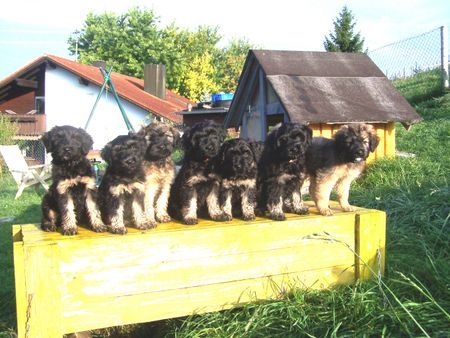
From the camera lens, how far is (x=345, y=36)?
36.5 m

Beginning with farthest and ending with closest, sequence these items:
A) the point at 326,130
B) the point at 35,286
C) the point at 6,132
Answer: the point at 6,132
the point at 326,130
the point at 35,286

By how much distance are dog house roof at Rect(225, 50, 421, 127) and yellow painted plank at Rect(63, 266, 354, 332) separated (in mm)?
5494

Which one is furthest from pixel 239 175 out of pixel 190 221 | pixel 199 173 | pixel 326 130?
pixel 326 130

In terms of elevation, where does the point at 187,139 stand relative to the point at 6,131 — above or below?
below

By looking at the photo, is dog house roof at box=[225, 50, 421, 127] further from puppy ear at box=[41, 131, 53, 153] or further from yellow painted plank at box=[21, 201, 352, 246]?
puppy ear at box=[41, 131, 53, 153]

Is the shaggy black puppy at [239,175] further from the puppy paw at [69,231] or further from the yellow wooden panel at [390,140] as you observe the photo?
the yellow wooden panel at [390,140]

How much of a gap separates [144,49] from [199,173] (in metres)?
49.9

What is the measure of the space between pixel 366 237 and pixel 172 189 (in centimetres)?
232

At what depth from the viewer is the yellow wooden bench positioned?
4066mm

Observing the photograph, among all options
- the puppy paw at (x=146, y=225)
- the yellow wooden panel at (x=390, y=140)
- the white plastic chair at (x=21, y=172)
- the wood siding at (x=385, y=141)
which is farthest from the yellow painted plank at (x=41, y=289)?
the white plastic chair at (x=21, y=172)

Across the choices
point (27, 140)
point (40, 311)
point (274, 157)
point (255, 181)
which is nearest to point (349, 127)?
point (274, 157)

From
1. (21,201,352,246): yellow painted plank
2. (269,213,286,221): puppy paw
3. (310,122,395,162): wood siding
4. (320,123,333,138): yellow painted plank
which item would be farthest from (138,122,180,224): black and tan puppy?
(310,122,395,162): wood siding

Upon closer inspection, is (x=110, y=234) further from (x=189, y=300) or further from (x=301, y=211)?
(x=301, y=211)

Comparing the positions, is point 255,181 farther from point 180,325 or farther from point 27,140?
point 27,140
